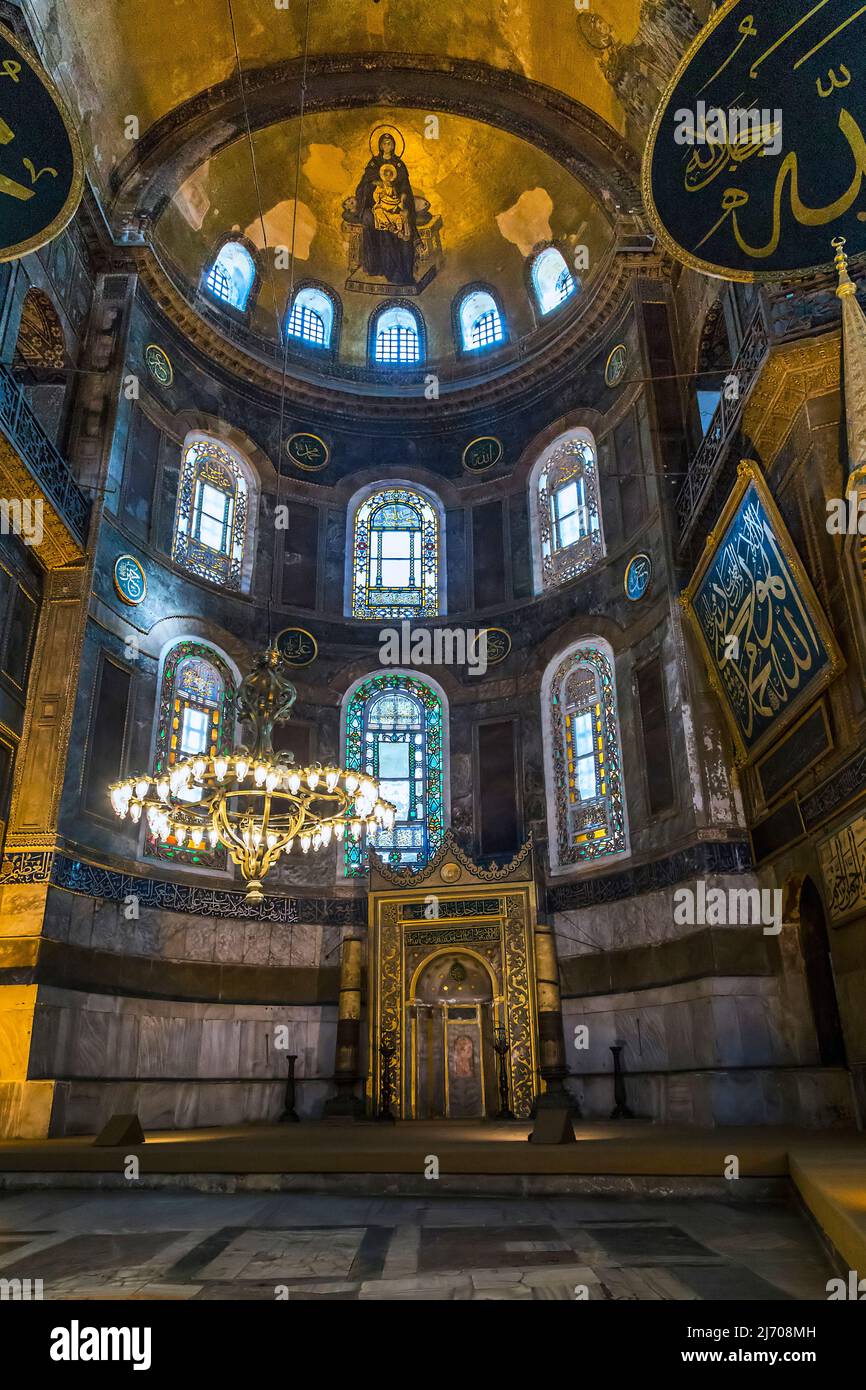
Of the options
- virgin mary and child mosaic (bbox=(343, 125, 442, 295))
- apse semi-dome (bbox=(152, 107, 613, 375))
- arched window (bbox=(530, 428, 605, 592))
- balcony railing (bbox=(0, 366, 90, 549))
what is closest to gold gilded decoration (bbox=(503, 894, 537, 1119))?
arched window (bbox=(530, 428, 605, 592))

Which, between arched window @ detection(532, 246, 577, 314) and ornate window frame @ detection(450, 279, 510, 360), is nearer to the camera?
arched window @ detection(532, 246, 577, 314)

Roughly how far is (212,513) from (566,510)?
5225mm

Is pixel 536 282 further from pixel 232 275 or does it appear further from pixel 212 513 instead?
pixel 212 513

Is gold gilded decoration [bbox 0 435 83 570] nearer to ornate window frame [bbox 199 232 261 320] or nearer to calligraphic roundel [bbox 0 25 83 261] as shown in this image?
calligraphic roundel [bbox 0 25 83 261]

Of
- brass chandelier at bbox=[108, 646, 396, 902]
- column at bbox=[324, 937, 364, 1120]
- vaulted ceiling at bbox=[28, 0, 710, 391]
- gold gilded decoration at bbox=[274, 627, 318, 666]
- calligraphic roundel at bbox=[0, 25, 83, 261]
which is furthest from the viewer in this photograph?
gold gilded decoration at bbox=[274, 627, 318, 666]

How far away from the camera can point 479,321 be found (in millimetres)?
15750

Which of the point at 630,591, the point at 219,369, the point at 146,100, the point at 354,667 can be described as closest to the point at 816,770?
the point at 630,591

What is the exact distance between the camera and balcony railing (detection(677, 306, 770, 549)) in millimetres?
7957

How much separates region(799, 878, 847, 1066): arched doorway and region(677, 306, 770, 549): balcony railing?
4.19m

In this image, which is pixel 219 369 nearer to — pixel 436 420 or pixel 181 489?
pixel 181 489

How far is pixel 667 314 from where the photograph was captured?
40.3ft

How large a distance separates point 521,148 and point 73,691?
1148cm

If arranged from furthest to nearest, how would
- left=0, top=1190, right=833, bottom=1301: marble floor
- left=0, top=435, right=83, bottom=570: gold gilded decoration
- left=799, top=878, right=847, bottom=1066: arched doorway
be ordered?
left=0, top=435, right=83, bottom=570: gold gilded decoration < left=799, top=878, right=847, bottom=1066: arched doorway < left=0, top=1190, right=833, bottom=1301: marble floor

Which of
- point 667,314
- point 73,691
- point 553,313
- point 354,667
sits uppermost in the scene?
point 553,313
